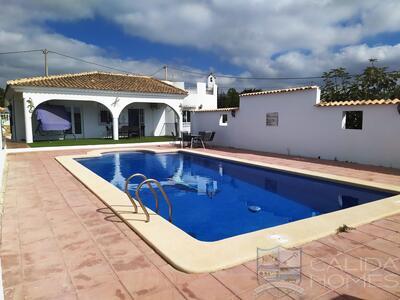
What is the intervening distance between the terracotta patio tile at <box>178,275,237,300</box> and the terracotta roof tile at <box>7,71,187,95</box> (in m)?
17.7

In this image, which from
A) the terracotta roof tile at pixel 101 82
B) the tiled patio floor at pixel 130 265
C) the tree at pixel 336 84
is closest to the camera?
the tiled patio floor at pixel 130 265

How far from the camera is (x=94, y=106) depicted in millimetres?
→ 22125

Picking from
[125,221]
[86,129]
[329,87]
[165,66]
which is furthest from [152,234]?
[165,66]

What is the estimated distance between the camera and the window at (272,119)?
14367 millimetres

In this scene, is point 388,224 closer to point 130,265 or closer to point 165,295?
point 165,295

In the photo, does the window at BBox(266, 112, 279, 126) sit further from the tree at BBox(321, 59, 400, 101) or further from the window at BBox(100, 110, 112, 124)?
the window at BBox(100, 110, 112, 124)

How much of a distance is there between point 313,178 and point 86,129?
59.2ft

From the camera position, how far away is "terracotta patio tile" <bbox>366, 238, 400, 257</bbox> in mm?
3699

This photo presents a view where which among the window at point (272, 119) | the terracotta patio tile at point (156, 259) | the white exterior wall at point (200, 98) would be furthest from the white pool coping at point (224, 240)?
the white exterior wall at point (200, 98)

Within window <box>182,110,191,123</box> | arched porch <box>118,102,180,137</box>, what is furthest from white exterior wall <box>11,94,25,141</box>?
window <box>182,110,191,123</box>

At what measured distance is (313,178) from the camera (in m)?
8.91

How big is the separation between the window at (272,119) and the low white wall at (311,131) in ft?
0.56

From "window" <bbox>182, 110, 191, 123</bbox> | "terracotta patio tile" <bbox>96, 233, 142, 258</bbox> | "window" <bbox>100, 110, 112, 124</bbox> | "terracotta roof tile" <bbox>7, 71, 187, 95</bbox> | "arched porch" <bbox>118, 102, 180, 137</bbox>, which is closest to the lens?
"terracotta patio tile" <bbox>96, 233, 142, 258</bbox>

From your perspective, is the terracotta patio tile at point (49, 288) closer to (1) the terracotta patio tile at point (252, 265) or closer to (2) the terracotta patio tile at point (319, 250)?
(1) the terracotta patio tile at point (252, 265)
